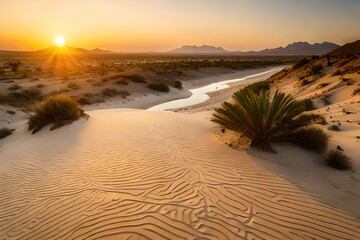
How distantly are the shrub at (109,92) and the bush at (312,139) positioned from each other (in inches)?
700

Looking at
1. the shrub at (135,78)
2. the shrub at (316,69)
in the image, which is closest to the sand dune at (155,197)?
the shrub at (316,69)

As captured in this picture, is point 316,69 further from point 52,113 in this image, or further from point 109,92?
point 52,113

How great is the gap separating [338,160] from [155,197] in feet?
14.3

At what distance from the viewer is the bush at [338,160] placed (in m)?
6.22

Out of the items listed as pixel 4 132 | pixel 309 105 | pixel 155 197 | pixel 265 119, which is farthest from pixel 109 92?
pixel 155 197

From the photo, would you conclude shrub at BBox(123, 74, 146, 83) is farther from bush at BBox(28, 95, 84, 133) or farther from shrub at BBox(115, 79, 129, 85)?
bush at BBox(28, 95, 84, 133)

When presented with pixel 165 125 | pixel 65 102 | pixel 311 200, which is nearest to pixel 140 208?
pixel 311 200

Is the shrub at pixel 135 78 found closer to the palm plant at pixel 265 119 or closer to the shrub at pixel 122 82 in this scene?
the shrub at pixel 122 82

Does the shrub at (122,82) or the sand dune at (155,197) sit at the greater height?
the sand dune at (155,197)

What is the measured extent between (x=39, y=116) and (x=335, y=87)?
14460 millimetres

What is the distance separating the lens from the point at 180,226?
4184 mm

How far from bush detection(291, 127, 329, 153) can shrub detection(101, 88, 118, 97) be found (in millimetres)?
17775

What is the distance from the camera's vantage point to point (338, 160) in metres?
6.29

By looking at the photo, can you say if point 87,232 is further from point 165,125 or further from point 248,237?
point 165,125
